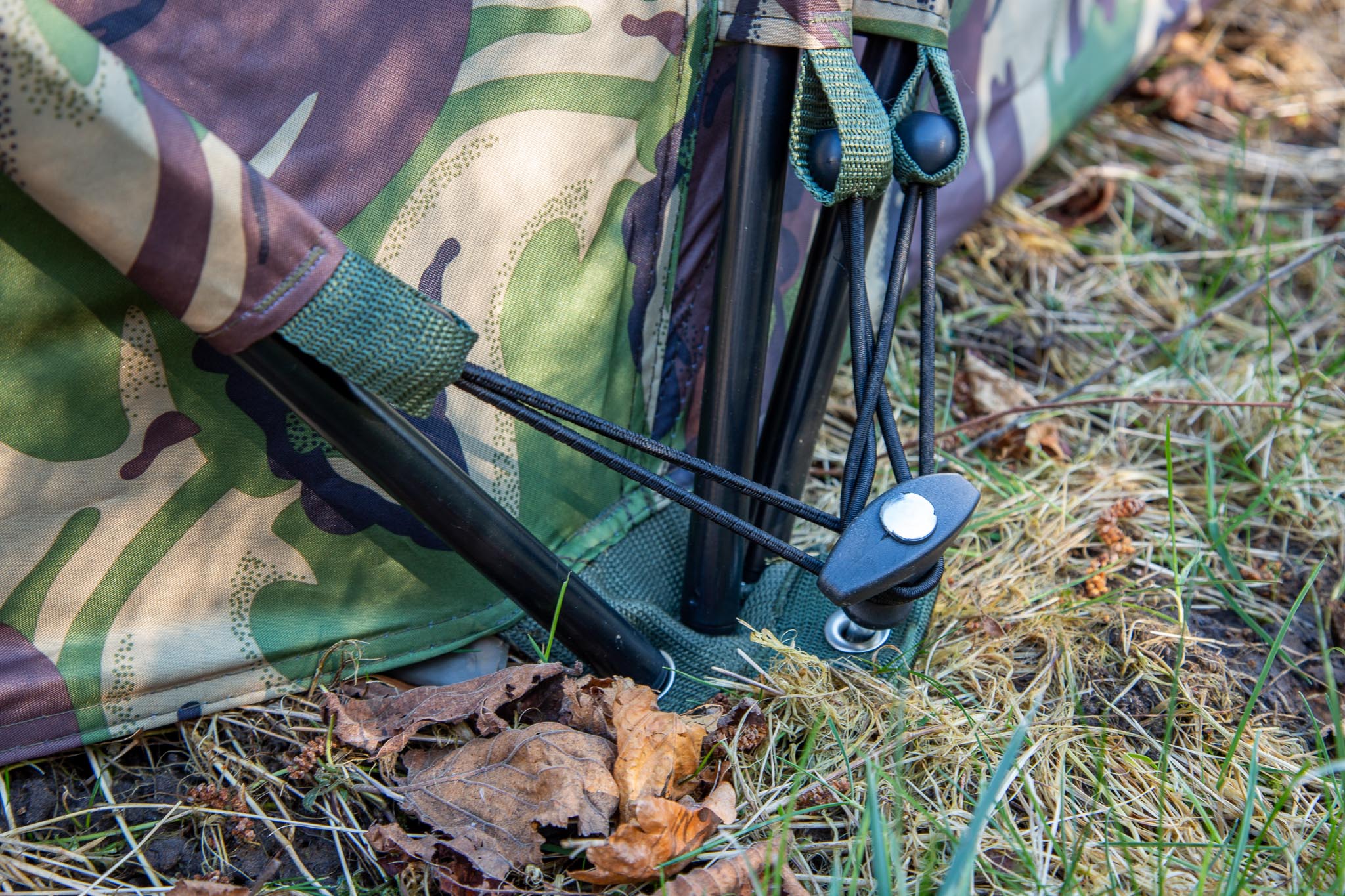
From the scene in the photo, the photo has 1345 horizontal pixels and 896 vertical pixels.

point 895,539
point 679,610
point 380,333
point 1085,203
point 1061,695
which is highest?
point 380,333

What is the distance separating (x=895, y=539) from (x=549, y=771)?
1.27ft

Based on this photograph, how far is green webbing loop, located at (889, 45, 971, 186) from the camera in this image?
0.95 metres

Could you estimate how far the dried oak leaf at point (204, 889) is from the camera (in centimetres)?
86

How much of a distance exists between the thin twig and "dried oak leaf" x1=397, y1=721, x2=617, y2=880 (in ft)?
2.62

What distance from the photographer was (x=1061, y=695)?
111 cm

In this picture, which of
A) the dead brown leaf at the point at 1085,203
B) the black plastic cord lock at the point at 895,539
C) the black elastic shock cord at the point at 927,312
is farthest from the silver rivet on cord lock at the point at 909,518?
the dead brown leaf at the point at 1085,203

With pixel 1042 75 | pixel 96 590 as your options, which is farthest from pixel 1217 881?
pixel 1042 75

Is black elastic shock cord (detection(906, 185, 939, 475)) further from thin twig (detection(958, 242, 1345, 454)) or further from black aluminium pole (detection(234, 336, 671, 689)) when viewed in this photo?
thin twig (detection(958, 242, 1345, 454))

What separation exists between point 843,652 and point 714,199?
1.78ft

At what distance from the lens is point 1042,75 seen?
173 cm

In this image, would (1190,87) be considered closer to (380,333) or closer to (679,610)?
(679,610)

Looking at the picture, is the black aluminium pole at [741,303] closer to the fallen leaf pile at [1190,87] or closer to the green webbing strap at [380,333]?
the green webbing strap at [380,333]

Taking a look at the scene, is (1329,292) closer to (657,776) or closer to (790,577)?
(790,577)

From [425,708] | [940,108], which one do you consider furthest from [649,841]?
[940,108]
